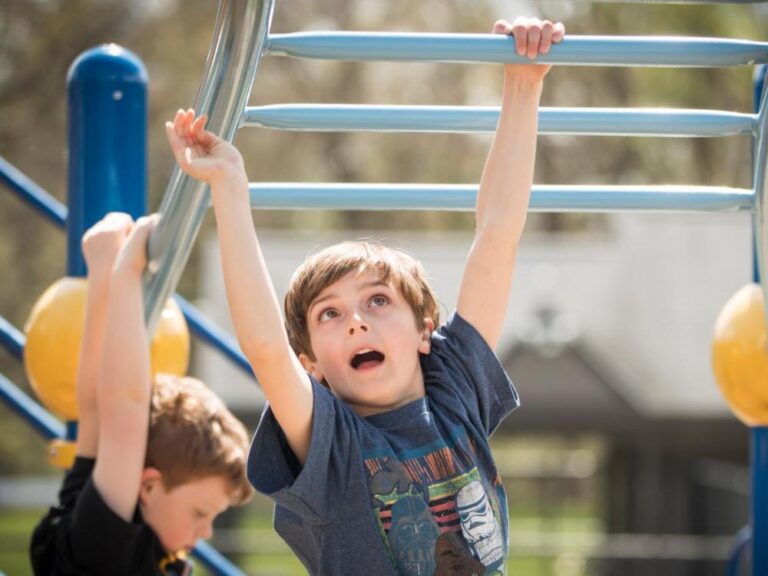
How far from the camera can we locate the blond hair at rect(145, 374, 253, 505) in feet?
6.08

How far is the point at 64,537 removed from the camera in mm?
1782

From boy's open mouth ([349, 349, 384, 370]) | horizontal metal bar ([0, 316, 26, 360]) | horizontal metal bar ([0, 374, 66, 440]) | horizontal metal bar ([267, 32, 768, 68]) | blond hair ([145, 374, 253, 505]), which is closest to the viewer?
boy's open mouth ([349, 349, 384, 370])

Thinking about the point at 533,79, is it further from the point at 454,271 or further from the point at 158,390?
the point at 454,271

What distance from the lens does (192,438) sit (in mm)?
1882

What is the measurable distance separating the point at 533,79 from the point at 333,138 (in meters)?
16.6

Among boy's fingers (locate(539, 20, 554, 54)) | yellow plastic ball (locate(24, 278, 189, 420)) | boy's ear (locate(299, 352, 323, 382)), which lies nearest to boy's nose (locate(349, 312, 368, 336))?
boy's ear (locate(299, 352, 323, 382))

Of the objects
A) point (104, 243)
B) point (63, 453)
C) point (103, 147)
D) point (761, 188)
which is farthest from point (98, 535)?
point (761, 188)

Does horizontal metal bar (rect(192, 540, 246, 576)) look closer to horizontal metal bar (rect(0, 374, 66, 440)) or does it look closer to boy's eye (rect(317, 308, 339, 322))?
horizontal metal bar (rect(0, 374, 66, 440))

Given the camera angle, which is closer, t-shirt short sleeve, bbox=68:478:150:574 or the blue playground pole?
t-shirt short sleeve, bbox=68:478:150:574

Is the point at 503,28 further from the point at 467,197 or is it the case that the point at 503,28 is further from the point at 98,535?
the point at 98,535

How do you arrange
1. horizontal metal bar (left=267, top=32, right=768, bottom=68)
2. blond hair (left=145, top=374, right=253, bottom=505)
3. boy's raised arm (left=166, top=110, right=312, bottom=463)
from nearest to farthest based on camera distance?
boy's raised arm (left=166, top=110, right=312, bottom=463)
horizontal metal bar (left=267, top=32, right=768, bottom=68)
blond hair (left=145, top=374, right=253, bottom=505)

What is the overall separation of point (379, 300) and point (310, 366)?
0.12 metres

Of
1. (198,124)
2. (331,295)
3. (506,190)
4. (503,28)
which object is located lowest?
(331,295)

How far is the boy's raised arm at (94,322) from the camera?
72.2 inches
